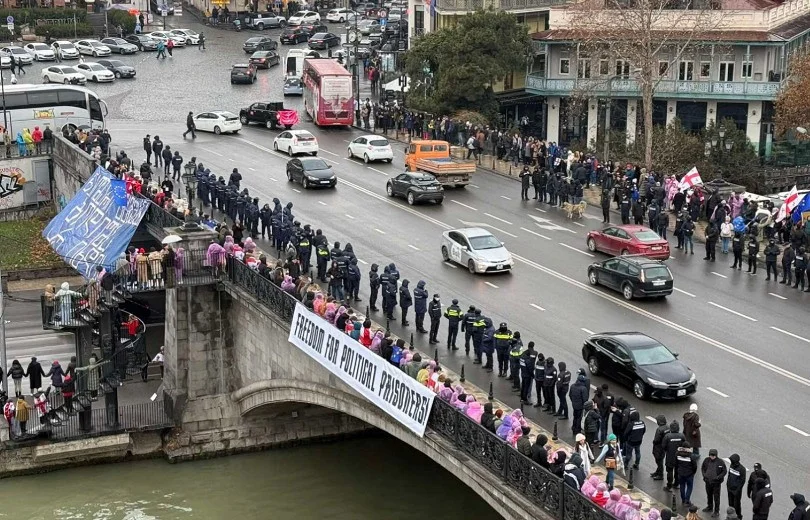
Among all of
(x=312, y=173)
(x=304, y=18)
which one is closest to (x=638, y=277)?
(x=312, y=173)

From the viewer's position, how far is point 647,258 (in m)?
38.0

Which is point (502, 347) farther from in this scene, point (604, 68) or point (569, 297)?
point (604, 68)

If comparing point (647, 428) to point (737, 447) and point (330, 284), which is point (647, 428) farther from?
point (330, 284)

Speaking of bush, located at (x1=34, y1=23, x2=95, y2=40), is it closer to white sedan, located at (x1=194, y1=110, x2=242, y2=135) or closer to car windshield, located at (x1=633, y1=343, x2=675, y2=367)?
white sedan, located at (x1=194, y1=110, x2=242, y2=135)

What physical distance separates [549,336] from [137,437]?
1247cm

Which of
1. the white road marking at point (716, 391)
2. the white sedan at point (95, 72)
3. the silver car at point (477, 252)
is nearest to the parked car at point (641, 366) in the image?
the white road marking at point (716, 391)

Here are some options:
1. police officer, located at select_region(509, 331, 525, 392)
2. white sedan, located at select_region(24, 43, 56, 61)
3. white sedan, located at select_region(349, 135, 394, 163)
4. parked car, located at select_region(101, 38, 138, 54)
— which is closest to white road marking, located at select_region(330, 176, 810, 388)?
police officer, located at select_region(509, 331, 525, 392)

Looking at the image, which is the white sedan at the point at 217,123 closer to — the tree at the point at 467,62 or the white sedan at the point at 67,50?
the tree at the point at 467,62

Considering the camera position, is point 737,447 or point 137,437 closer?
point 737,447

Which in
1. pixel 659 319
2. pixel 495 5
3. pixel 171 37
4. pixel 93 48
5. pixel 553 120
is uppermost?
pixel 495 5

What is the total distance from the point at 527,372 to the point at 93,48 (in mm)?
72101

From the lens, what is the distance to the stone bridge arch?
22391 mm

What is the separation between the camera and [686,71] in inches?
2918

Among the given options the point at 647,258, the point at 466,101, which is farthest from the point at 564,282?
the point at 466,101
